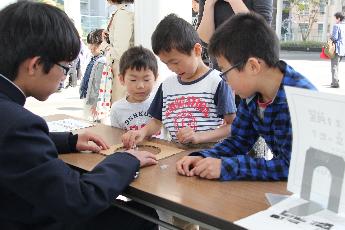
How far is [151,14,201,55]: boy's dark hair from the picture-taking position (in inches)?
72.9

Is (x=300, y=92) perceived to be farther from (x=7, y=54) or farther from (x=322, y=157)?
(x=7, y=54)

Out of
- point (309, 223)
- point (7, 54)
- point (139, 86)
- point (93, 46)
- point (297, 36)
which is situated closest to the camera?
Result: point (309, 223)

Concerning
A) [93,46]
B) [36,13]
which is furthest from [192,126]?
[93,46]

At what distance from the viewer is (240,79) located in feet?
4.40

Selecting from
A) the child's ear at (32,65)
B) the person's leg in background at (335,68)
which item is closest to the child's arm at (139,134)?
the child's ear at (32,65)

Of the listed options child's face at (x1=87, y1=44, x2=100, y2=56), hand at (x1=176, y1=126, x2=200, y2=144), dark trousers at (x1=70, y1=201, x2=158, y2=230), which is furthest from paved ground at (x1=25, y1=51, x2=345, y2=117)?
dark trousers at (x1=70, y1=201, x2=158, y2=230)

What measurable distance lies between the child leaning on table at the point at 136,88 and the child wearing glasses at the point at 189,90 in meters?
0.28

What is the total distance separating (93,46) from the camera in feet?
15.8

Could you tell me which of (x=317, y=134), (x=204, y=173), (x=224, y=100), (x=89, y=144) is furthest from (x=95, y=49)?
(x=317, y=134)

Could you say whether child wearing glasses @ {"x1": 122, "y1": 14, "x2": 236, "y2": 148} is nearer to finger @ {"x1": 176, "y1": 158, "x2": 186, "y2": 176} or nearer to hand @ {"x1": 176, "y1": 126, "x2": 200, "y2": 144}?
hand @ {"x1": 176, "y1": 126, "x2": 200, "y2": 144}

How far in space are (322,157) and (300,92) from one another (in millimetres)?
158

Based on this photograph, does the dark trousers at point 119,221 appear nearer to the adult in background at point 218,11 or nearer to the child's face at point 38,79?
the child's face at point 38,79

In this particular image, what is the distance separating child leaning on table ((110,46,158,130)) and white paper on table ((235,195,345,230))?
1260 mm

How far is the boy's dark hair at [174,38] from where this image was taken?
1853 millimetres
